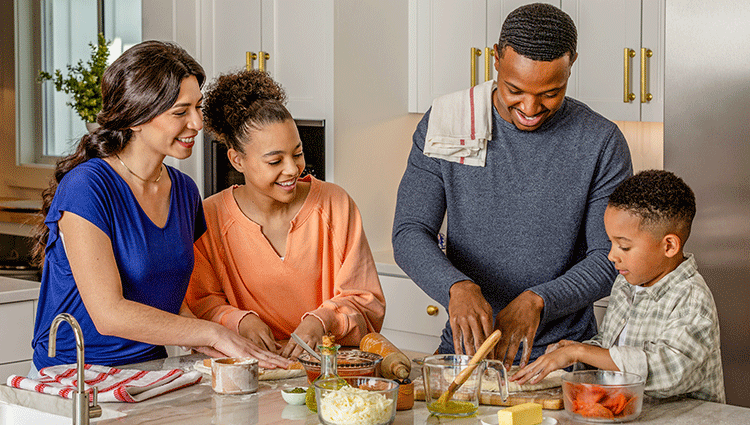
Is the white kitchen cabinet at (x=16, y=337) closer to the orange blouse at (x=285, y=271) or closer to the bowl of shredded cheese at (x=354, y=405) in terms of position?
the orange blouse at (x=285, y=271)

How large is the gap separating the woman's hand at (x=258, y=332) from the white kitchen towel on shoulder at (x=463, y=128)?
21.5 inches

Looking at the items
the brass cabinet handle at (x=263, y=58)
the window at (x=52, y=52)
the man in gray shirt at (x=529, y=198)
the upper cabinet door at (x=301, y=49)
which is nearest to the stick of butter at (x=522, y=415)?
the man in gray shirt at (x=529, y=198)

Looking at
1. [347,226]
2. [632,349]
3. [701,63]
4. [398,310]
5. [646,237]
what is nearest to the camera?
[632,349]

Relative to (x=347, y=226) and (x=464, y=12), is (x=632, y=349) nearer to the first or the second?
(x=347, y=226)

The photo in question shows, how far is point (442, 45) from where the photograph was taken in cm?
338

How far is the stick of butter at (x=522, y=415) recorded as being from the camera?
4.02 feet

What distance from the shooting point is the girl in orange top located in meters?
1.82

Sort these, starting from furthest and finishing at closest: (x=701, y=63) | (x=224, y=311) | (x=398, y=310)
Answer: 1. (x=398, y=310)
2. (x=701, y=63)
3. (x=224, y=311)

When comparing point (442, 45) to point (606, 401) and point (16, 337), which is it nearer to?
point (16, 337)

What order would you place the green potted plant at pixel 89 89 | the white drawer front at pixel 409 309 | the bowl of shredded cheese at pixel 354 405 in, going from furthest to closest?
the green potted plant at pixel 89 89 → the white drawer front at pixel 409 309 → the bowl of shredded cheese at pixel 354 405

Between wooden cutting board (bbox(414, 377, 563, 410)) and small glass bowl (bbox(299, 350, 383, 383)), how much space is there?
0.09m

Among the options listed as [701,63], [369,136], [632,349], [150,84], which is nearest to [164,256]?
[150,84]

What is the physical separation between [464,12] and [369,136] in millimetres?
638

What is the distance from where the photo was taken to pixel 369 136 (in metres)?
3.45
